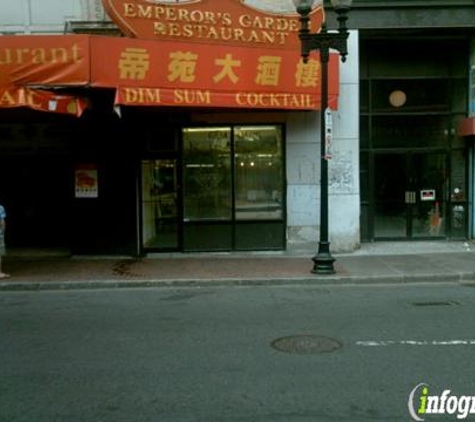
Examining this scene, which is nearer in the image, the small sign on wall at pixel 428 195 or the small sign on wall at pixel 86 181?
the small sign on wall at pixel 86 181

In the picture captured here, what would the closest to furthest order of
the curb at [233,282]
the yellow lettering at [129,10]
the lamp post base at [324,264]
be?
the curb at [233,282]
the lamp post base at [324,264]
the yellow lettering at [129,10]

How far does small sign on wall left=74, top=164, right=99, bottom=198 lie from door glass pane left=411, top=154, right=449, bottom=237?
7968 millimetres

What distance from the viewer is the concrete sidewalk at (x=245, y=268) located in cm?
1159

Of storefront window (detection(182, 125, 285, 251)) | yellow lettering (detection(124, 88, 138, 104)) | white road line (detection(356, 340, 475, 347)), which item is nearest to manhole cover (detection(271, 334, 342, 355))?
white road line (detection(356, 340, 475, 347))

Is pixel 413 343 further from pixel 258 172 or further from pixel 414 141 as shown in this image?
pixel 414 141

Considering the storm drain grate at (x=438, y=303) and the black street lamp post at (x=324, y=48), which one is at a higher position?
the black street lamp post at (x=324, y=48)

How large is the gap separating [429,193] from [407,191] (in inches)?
23.0

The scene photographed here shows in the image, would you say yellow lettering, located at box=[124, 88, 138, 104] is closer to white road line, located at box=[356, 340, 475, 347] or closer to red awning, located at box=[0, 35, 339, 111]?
red awning, located at box=[0, 35, 339, 111]

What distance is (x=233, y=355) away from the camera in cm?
673

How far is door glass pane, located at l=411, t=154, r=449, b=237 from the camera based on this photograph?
16000 millimetres

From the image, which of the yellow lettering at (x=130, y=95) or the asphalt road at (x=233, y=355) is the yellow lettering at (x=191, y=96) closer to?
the yellow lettering at (x=130, y=95)

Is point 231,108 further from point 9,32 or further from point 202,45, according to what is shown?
point 9,32

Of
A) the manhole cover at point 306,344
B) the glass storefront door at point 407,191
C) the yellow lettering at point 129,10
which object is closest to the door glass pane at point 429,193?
the glass storefront door at point 407,191

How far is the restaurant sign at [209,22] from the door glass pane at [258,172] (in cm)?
223
